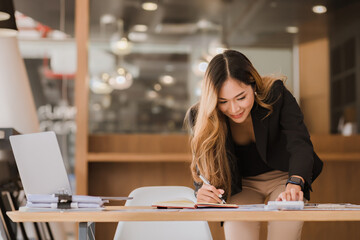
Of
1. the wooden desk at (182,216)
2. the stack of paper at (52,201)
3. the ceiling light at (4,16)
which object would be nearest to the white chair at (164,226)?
the stack of paper at (52,201)

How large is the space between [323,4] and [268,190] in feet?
14.6

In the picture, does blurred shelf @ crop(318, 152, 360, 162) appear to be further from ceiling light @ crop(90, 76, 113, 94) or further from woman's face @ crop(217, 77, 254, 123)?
ceiling light @ crop(90, 76, 113, 94)

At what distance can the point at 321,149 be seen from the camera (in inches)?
190

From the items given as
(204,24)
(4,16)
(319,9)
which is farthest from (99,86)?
(4,16)

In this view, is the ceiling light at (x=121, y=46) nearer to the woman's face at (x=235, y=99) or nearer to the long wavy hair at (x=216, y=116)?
the long wavy hair at (x=216, y=116)

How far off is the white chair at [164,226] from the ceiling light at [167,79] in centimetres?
665

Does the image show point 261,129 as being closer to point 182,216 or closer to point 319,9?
point 182,216

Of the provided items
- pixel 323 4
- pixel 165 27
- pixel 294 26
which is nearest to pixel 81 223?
pixel 323 4

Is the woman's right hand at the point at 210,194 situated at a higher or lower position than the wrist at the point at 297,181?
lower

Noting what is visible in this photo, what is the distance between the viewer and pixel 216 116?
234cm

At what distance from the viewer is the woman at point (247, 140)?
2309 mm

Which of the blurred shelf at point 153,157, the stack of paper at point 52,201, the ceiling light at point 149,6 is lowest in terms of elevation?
the blurred shelf at point 153,157

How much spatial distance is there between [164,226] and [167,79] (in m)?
6.79

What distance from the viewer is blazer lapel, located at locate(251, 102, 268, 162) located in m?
2.42
